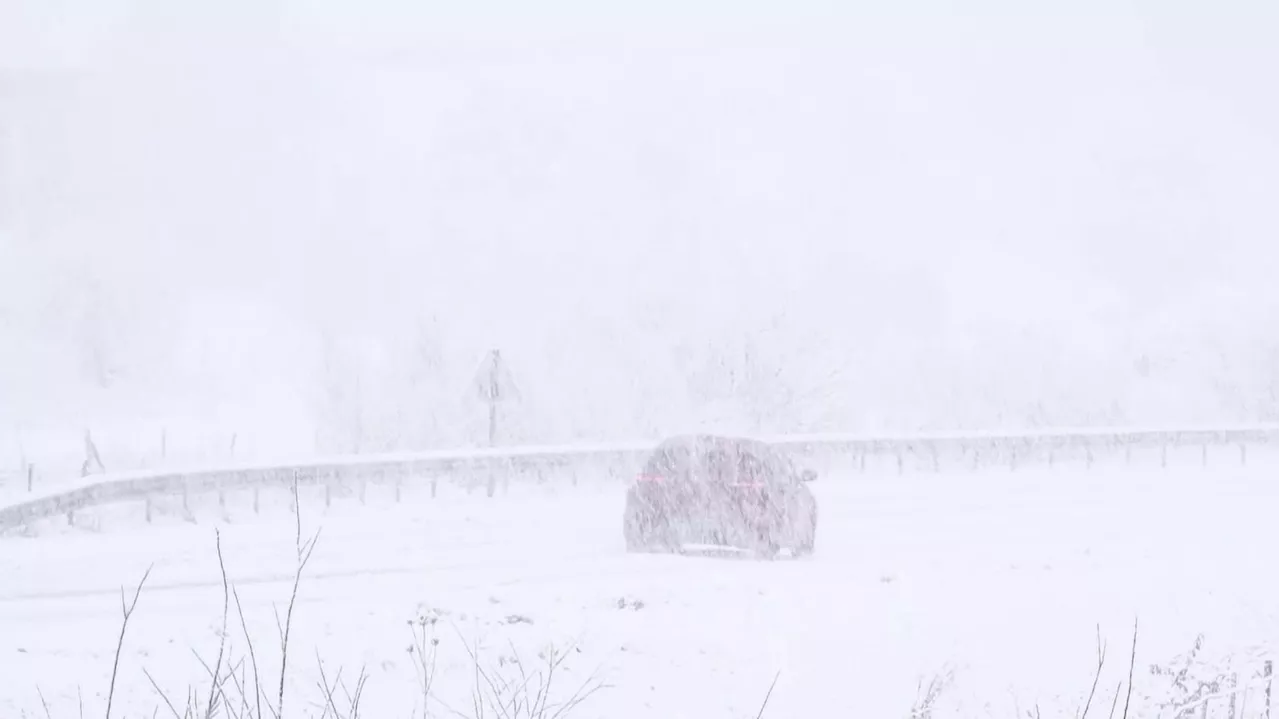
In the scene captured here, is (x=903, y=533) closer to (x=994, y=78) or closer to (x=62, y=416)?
(x=62, y=416)

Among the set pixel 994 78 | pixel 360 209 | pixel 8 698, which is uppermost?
pixel 994 78

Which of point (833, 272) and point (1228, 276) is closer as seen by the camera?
point (833, 272)

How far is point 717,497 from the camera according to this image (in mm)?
13875

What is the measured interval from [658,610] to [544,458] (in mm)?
11662

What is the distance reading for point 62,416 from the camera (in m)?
56.3

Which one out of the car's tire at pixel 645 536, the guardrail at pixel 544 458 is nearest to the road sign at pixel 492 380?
the guardrail at pixel 544 458

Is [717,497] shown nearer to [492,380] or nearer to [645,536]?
[645,536]

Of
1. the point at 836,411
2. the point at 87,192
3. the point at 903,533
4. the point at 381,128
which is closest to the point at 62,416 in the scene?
the point at 836,411

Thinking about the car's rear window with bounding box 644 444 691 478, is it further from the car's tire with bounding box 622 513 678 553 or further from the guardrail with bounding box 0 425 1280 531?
the guardrail with bounding box 0 425 1280 531

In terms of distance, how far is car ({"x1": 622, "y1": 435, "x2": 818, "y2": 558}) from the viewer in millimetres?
13891

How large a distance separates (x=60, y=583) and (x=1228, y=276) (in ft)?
312

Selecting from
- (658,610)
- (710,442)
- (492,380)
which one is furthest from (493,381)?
(658,610)

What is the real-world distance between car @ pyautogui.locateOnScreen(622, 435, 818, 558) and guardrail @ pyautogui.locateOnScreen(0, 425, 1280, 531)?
591 cm

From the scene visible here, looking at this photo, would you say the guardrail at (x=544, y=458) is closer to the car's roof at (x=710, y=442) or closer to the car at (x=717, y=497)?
the car at (x=717, y=497)
